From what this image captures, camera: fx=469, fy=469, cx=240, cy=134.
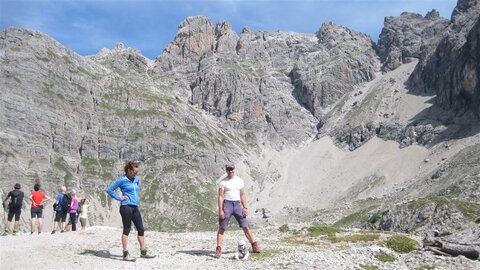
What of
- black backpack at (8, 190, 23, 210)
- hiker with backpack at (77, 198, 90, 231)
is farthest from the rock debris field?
hiker with backpack at (77, 198, 90, 231)

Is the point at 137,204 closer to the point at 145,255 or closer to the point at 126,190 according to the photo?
the point at 126,190

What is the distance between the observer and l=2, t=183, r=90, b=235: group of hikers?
112 feet

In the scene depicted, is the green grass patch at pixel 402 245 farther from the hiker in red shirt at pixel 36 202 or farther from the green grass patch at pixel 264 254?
the hiker in red shirt at pixel 36 202

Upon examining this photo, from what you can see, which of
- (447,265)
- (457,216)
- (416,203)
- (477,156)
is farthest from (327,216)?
(447,265)

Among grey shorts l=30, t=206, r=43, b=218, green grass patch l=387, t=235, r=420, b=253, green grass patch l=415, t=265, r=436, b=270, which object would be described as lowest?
green grass patch l=415, t=265, r=436, b=270

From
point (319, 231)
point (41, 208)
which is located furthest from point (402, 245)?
point (41, 208)

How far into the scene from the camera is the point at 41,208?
35500 mm

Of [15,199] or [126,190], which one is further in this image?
[15,199]

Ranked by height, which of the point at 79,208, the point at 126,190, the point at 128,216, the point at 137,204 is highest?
the point at 126,190

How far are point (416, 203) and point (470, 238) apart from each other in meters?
87.5

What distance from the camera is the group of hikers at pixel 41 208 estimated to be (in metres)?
34.0

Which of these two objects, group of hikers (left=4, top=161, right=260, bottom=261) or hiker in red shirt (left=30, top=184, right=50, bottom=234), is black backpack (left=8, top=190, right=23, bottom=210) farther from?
group of hikers (left=4, top=161, right=260, bottom=261)

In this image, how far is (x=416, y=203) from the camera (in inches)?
4572

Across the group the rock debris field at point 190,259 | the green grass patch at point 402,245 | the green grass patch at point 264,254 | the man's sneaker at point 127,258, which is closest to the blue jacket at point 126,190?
the man's sneaker at point 127,258
